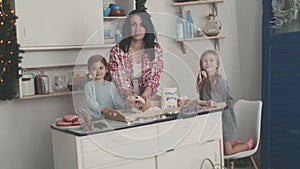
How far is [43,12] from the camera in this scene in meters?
2.96

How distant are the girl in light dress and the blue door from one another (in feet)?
1.55

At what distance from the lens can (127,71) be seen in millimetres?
2943

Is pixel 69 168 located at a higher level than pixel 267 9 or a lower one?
lower

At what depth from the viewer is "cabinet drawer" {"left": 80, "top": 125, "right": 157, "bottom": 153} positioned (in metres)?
2.41

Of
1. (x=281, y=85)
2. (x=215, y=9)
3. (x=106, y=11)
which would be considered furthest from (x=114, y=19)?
(x=281, y=85)

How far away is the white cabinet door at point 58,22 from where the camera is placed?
289 centimetres

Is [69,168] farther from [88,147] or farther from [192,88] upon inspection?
[192,88]

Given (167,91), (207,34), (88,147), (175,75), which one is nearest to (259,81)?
(207,34)

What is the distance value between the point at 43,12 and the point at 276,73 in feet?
6.98

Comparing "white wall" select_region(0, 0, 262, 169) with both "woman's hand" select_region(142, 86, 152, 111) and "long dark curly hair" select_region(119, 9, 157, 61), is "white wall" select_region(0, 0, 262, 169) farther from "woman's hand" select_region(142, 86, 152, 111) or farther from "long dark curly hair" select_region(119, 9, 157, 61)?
"long dark curly hair" select_region(119, 9, 157, 61)

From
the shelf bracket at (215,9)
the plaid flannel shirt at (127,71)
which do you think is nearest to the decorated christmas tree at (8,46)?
the plaid flannel shirt at (127,71)

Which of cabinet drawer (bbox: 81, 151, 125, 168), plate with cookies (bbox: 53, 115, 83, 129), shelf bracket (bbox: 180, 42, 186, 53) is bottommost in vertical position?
cabinet drawer (bbox: 81, 151, 125, 168)

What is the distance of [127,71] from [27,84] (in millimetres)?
775

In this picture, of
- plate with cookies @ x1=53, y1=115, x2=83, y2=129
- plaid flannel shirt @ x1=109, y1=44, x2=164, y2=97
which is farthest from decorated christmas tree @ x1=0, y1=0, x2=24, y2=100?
plaid flannel shirt @ x1=109, y1=44, x2=164, y2=97
